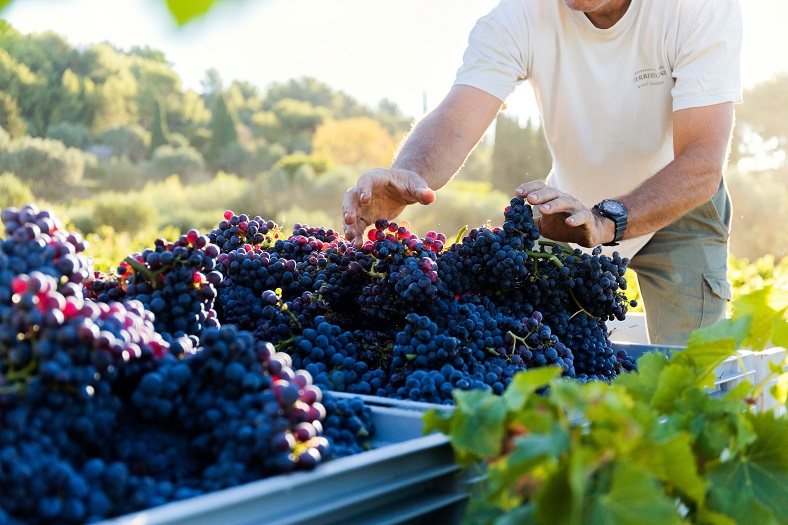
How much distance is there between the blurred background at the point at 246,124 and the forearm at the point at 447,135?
33.9ft

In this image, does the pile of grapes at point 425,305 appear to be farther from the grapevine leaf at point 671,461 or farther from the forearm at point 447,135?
the forearm at point 447,135

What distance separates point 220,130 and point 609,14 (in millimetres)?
15554

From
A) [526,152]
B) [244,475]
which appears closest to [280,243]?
[244,475]

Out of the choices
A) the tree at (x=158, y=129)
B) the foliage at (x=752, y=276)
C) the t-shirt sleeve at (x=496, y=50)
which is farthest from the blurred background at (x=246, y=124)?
the t-shirt sleeve at (x=496, y=50)

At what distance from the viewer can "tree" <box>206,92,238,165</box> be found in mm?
17281

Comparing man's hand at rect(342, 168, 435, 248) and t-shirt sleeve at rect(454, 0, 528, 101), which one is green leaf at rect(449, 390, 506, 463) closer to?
man's hand at rect(342, 168, 435, 248)

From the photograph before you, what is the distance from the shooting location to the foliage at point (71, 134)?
46.1ft

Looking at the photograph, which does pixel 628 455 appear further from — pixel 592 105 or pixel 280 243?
pixel 592 105

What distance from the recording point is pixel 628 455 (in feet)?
2.46

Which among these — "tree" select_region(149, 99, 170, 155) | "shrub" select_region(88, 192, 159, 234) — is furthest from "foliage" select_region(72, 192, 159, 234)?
"tree" select_region(149, 99, 170, 155)

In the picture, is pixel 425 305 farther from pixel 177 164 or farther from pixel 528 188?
pixel 177 164

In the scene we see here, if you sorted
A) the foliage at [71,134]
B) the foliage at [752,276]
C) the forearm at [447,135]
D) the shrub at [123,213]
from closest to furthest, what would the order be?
the forearm at [447,135] → the foliage at [752,276] → the foliage at [71,134] → the shrub at [123,213]

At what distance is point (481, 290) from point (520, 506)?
0.75 meters

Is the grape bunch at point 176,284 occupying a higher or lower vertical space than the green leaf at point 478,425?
higher
